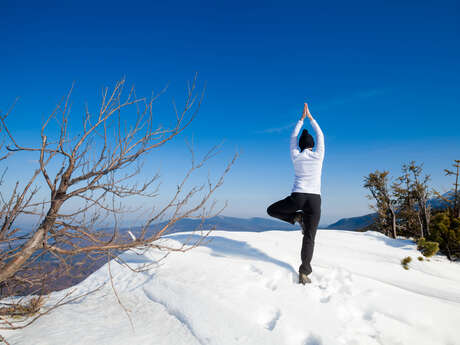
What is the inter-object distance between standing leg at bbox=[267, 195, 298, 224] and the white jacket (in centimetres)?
19

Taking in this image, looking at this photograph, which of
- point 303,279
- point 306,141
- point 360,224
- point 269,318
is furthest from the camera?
point 360,224

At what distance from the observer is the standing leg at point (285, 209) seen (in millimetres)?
3572

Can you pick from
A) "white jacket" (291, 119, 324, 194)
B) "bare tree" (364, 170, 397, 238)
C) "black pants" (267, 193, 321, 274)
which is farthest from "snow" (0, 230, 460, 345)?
"bare tree" (364, 170, 397, 238)

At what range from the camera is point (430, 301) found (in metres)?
2.92

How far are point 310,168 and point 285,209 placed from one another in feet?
2.34

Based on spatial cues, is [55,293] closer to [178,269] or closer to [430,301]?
[178,269]

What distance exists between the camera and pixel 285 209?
3676mm

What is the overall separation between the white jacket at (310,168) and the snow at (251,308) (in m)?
1.29

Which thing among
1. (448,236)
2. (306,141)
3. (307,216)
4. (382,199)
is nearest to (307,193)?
(307,216)

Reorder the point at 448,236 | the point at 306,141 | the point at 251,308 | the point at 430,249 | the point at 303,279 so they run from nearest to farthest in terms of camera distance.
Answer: the point at 251,308 → the point at 303,279 → the point at 306,141 → the point at 430,249 → the point at 448,236

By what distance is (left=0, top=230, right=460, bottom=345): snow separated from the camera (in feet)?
7.76

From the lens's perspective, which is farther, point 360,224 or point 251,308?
point 360,224

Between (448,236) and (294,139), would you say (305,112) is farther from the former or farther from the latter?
(448,236)

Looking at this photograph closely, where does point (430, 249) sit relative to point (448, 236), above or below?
below
